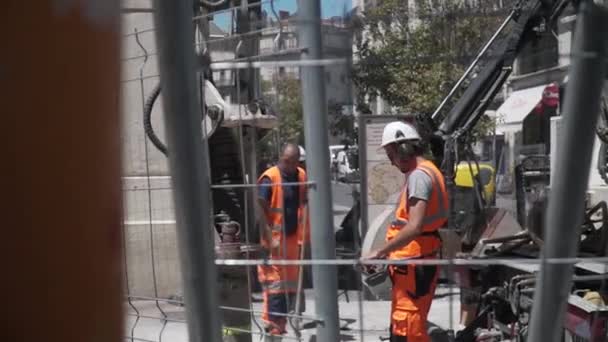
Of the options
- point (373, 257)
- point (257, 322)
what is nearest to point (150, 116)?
point (257, 322)

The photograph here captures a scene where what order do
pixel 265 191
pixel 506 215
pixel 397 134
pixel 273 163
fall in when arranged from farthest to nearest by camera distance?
1. pixel 506 215
2. pixel 397 134
3. pixel 265 191
4. pixel 273 163

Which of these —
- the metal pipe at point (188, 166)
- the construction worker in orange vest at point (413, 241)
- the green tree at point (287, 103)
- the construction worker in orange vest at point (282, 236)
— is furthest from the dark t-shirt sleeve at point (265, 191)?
the metal pipe at point (188, 166)

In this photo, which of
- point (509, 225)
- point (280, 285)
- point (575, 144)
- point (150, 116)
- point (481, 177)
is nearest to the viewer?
point (575, 144)

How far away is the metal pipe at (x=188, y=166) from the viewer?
1.85 m

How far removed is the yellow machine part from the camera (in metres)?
7.74

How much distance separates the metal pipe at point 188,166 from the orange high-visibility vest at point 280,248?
4.28 ft

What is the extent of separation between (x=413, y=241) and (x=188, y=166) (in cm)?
246

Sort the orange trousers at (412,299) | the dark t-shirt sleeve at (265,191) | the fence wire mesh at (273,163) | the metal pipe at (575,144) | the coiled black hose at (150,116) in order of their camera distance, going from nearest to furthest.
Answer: the metal pipe at (575,144), the fence wire mesh at (273,163), the coiled black hose at (150,116), the dark t-shirt sleeve at (265,191), the orange trousers at (412,299)

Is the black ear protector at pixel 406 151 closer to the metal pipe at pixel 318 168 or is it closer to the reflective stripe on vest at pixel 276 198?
the reflective stripe on vest at pixel 276 198

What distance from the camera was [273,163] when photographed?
3744mm

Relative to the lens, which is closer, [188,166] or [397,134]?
[188,166]

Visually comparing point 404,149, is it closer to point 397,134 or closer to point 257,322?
point 397,134

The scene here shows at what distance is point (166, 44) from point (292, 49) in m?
1.44

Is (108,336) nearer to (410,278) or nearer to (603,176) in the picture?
(410,278)
